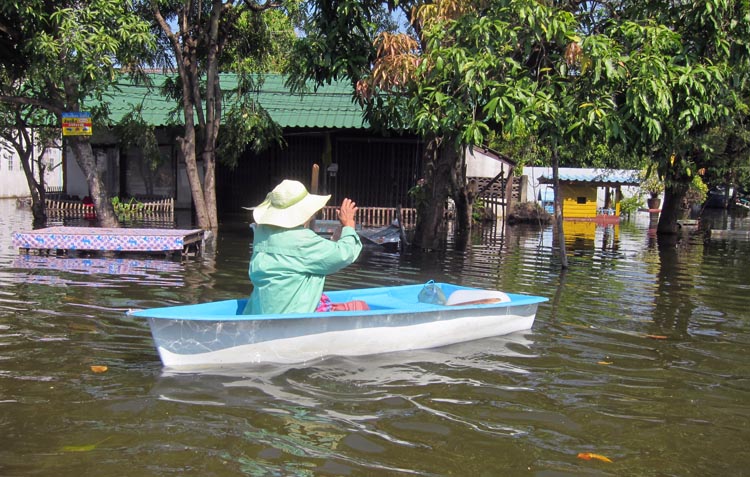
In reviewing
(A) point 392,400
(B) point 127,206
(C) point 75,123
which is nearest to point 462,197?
(B) point 127,206

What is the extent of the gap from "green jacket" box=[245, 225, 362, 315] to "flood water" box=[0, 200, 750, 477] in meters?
0.59

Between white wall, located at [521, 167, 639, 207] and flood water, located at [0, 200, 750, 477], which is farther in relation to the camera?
white wall, located at [521, 167, 639, 207]

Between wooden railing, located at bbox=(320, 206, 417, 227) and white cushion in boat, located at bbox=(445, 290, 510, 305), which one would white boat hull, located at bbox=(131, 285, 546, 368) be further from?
wooden railing, located at bbox=(320, 206, 417, 227)

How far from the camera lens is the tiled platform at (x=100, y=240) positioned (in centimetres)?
1252

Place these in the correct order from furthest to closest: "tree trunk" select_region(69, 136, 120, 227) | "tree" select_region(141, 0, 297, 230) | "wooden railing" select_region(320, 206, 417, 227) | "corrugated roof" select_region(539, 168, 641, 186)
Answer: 1. "corrugated roof" select_region(539, 168, 641, 186)
2. "wooden railing" select_region(320, 206, 417, 227)
3. "tree" select_region(141, 0, 297, 230)
4. "tree trunk" select_region(69, 136, 120, 227)

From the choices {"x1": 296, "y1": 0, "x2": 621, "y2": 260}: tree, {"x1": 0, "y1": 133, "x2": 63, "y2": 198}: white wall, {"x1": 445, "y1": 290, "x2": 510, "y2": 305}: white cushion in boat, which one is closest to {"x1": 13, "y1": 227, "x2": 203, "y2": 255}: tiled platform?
{"x1": 296, "y1": 0, "x2": 621, "y2": 260}: tree

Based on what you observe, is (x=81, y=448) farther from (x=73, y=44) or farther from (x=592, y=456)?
(x=73, y=44)

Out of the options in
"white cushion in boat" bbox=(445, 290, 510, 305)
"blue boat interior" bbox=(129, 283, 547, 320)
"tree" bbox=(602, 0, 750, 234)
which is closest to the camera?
"blue boat interior" bbox=(129, 283, 547, 320)

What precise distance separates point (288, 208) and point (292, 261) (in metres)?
0.46

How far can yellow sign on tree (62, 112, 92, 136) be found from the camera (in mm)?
14594

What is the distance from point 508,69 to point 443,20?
4.07 ft

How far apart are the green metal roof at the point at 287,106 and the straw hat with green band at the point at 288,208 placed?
14.1 metres

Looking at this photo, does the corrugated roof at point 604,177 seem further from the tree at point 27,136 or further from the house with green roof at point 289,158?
the tree at point 27,136

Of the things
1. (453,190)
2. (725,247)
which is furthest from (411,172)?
(725,247)
